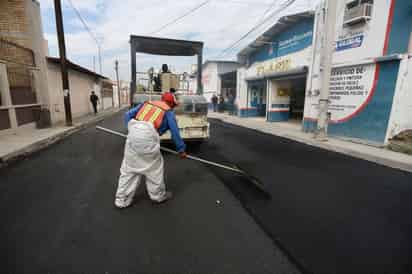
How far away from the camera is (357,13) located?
624 cm

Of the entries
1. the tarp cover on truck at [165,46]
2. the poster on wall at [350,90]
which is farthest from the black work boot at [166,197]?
the poster on wall at [350,90]

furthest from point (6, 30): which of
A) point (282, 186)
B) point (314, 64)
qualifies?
point (314, 64)

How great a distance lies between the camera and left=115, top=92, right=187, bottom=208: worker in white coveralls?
2.57 meters

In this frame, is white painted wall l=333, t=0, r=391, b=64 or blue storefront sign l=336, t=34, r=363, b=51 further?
blue storefront sign l=336, t=34, r=363, b=51

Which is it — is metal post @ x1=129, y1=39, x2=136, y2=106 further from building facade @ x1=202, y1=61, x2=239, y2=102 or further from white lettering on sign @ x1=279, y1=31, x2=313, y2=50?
building facade @ x1=202, y1=61, x2=239, y2=102

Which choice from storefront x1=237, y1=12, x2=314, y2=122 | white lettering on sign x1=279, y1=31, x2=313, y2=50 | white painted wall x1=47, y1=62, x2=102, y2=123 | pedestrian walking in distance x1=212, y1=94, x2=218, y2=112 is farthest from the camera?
pedestrian walking in distance x1=212, y1=94, x2=218, y2=112

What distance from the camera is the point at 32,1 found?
8.09m

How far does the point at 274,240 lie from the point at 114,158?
4138 mm

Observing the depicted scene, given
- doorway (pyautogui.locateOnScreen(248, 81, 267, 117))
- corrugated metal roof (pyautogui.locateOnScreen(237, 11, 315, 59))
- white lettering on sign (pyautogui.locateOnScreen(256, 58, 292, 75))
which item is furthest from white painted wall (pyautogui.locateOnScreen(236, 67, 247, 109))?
white lettering on sign (pyautogui.locateOnScreen(256, 58, 292, 75))

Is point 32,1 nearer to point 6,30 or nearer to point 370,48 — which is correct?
point 6,30

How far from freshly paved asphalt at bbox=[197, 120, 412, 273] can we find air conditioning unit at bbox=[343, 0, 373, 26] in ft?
14.1

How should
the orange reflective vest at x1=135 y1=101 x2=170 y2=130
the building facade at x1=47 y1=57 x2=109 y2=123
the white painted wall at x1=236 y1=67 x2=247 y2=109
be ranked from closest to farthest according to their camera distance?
the orange reflective vest at x1=135 y1=101 x2=170 y2=130, the building facade at x1=47 y1=57 x2=109 y2=123, the white painted wall at x1=236 y1=67 x2=247 y2=109

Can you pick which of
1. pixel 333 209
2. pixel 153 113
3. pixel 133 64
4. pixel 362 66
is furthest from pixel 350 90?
pixel 133 64

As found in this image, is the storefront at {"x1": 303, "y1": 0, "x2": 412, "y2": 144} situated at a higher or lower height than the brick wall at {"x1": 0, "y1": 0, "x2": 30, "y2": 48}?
lower
